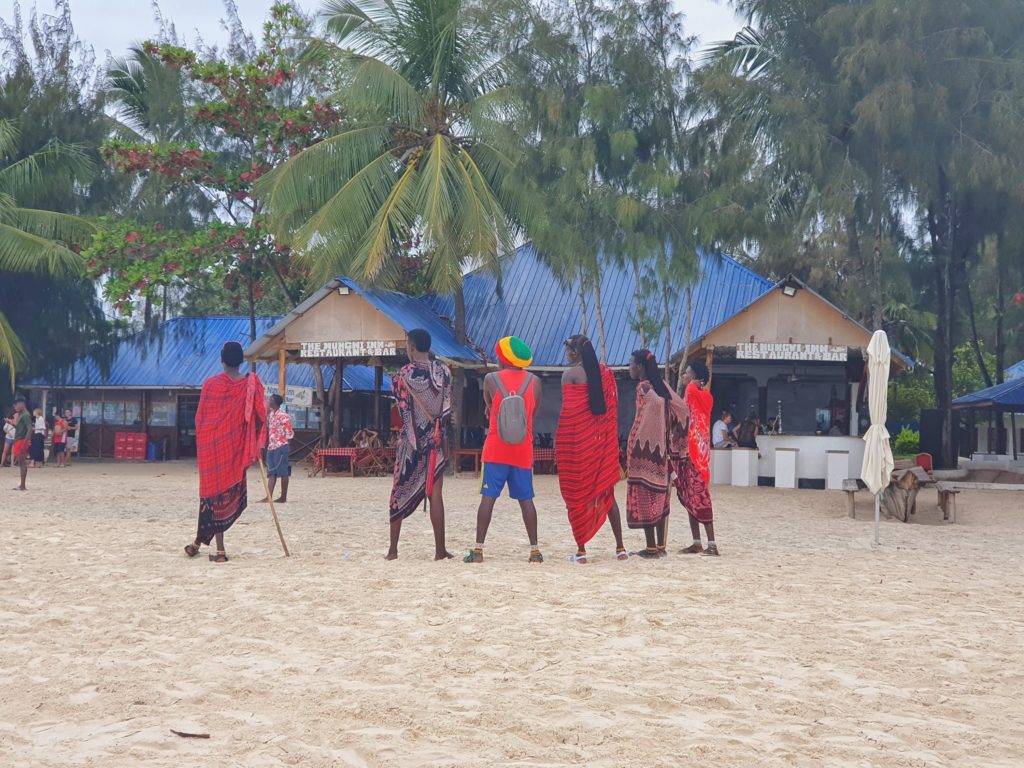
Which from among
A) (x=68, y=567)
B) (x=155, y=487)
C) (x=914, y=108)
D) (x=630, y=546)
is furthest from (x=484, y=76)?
(x=68, y=567)

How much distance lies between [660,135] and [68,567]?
12400 millimetres

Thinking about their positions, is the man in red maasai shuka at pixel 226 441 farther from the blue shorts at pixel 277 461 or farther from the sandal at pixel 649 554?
the blue shorts at pixel 277 461

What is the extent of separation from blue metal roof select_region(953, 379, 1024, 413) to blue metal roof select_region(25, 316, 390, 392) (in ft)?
47.7

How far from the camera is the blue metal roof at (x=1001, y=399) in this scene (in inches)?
886

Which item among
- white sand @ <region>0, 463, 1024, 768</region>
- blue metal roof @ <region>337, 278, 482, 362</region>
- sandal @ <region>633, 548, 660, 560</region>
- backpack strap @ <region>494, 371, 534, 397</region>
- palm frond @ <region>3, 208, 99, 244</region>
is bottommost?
white sand @ <region>0, 463, 1024, 768</region>

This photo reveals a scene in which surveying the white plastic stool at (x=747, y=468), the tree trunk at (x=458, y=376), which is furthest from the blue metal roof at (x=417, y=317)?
the white plastic stool at (x=747, y=468)

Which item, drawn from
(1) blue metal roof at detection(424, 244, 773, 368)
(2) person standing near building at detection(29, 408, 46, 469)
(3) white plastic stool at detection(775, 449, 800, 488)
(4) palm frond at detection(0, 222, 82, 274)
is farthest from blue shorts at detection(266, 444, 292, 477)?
(2) person standing near building at detection(29, 408, 46, 469)

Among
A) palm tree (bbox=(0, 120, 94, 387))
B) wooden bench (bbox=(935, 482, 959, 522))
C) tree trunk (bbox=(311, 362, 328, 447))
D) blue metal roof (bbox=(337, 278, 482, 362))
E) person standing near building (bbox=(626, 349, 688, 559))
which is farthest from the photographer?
tree trunk (bbox=(311, 362, 328, 447))

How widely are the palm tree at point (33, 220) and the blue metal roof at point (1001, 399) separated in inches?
778

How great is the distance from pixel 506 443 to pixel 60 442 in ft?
66.9

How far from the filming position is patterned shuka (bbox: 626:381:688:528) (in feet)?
27.0

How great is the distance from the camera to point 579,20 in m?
17.8

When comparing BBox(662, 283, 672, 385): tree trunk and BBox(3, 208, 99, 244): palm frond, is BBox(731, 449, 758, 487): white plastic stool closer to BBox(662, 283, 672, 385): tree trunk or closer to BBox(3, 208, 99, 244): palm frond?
BBox(662, 283, 672, 385): tree trunk

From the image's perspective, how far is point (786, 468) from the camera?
18266mm
